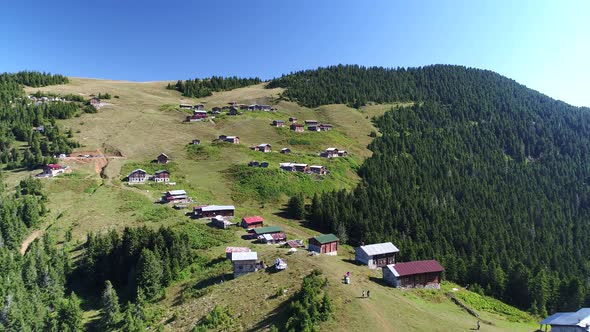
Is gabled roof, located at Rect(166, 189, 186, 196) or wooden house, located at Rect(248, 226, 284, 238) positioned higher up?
gabled roof, located at Rect(166, 189, 186, 196)

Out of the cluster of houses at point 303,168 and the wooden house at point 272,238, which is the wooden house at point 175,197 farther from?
the cluster of houses at point 303,168

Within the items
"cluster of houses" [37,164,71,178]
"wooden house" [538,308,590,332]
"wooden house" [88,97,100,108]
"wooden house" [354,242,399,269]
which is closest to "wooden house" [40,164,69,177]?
"cluster of houses" [37,164,71,178]

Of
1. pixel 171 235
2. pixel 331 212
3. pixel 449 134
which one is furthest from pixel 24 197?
pixel 449 134

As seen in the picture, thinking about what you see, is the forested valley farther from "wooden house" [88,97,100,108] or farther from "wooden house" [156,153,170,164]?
"wooden house" [88,97,100,108]

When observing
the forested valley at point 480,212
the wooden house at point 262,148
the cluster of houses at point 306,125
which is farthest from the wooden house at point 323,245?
the cluster of houses at point 306,125

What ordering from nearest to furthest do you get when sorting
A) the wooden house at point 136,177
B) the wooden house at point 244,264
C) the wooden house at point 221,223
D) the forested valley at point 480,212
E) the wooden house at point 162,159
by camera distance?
the wooden house at point 244,264 < the forested valley at point 480,212 < the wooden house at point 221,223 < the wooden house at point 136,177 < the wooden house at point 162,159
